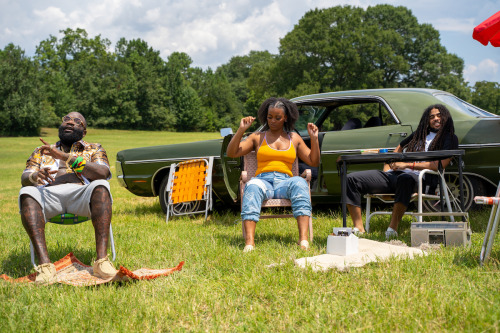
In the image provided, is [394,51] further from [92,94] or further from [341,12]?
[92,94]

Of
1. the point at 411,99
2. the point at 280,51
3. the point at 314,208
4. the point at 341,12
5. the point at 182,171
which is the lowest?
the point at 314,208

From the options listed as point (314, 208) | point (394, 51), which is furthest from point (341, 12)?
point (314, 208)

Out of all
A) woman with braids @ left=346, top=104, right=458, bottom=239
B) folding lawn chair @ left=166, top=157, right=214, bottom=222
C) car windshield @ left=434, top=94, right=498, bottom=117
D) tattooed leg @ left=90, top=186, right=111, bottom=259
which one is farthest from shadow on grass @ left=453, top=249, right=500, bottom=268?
folding lawn chair @ left=166, top=157, right=214, bottom=222

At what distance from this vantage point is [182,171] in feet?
24.4

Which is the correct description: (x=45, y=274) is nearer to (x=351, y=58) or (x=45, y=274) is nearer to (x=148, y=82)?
(x=351, y=58)

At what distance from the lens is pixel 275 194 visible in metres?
4.97

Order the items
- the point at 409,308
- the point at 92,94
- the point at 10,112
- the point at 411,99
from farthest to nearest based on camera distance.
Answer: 1. the point at 92,94
2. the point at 10,112
3. the point at 411,99
4. the point at 409,308

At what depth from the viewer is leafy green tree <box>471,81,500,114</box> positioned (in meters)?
49.6

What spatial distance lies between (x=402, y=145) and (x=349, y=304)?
2.91 m

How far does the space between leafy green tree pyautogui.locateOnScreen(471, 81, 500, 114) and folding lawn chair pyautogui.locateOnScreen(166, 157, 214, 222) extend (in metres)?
46.7

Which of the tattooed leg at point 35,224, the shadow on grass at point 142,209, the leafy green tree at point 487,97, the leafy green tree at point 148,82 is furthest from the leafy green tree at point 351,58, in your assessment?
the tattooed leg at point 35,224

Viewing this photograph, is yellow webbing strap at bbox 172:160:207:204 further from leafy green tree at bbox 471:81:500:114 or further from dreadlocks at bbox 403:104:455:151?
leafy green tree at bbox 471:81:500:114

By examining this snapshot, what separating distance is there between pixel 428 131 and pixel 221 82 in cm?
7724

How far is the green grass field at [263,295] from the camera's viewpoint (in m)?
2.85
